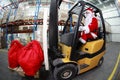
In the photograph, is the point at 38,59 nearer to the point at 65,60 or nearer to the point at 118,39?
the point at 65,60

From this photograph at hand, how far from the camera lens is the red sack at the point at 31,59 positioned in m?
3.77

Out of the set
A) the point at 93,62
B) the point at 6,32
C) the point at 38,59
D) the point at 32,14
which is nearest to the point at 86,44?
the point at 93,62

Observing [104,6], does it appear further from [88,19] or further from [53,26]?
[53,26]

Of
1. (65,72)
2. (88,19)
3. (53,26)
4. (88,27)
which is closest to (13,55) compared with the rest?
(53,26)

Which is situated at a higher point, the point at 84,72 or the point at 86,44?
the point at 86,44

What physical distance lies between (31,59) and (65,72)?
0.94 m

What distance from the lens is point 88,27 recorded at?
4.27m

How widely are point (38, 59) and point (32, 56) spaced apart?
0.58ft

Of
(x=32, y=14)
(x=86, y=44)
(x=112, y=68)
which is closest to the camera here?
(x=86, y=44)

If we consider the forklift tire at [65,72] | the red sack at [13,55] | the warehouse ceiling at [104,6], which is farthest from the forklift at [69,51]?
the warehouse ceiling at [104,6]

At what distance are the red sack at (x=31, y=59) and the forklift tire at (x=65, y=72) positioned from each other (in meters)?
0.53

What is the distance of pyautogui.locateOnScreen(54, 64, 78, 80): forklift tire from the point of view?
3.72 m

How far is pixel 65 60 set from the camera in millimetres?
3854

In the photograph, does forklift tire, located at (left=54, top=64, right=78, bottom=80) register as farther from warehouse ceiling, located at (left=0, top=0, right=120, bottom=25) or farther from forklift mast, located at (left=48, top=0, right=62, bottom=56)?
Result: warehouse ceiling, located at (left=0, top=0, right=120, bottom=25)
